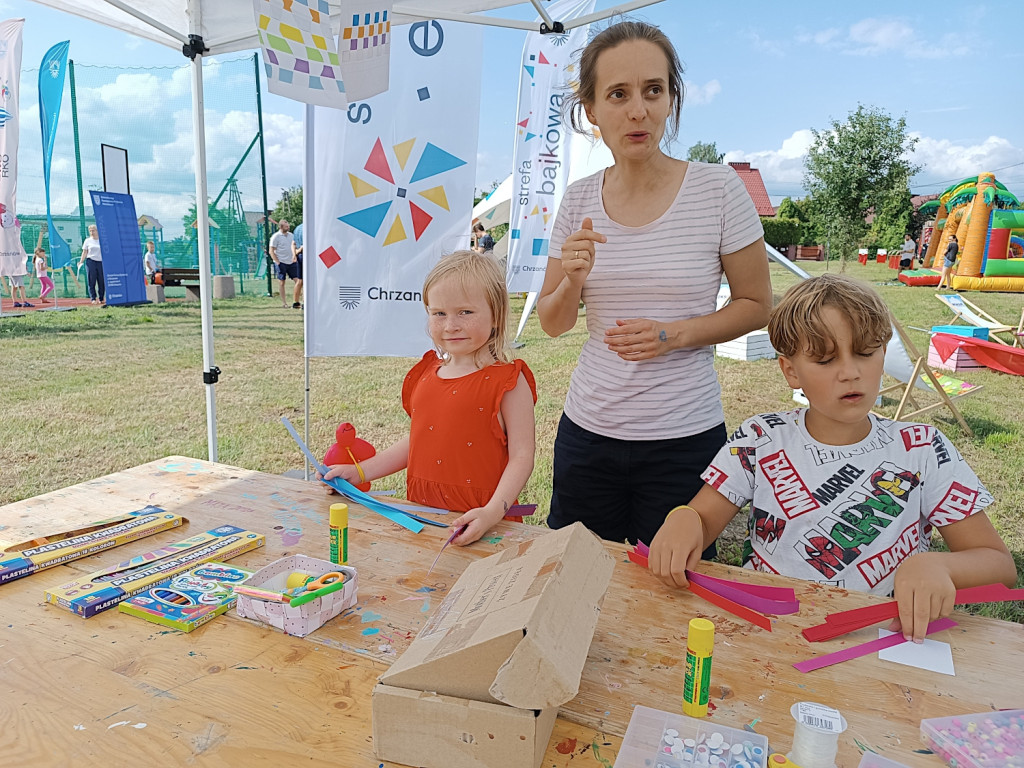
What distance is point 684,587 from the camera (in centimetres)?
128

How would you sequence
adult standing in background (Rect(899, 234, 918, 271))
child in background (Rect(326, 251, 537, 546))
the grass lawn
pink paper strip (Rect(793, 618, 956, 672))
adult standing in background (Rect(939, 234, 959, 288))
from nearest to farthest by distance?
pink paper strip (Rect(793, 618, 956, 672)), child in background (Rect(326, 251, 537, 546)), the grass lawn, adult standing in background (Rect(939, 234, 959, 288)), adult standing in background (Rect(899, 234, 918, 271))

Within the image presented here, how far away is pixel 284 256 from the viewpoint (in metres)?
11.2

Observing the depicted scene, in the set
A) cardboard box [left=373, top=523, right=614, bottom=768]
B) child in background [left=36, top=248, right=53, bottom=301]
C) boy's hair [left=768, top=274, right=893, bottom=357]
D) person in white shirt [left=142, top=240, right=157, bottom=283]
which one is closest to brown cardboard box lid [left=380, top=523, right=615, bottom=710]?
cardboard box [left=373, top=523, right=614, bottom=768]

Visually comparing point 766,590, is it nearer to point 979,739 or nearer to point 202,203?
point 979,739

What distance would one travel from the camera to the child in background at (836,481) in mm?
1327

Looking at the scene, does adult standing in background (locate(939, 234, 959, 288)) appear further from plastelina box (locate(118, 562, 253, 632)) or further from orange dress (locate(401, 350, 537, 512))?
plastelina box (locate(118, 562, 253, 632))

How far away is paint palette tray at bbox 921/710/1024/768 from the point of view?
815 millimetres

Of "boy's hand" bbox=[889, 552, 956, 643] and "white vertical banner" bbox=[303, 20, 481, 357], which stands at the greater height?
"white vertical banner" bbox=[303, 20, 481, 357]

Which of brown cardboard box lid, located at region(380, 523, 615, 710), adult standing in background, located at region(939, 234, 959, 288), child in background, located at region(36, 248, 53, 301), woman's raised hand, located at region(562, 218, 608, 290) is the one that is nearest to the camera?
brown cardboard box lid, located at region(380, 523, 615, 710)

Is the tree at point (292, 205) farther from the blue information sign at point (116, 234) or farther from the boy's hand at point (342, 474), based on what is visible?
the boy's hand at point (342, 474)

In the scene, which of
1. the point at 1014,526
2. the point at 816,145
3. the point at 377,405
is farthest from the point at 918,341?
the point at 816,145

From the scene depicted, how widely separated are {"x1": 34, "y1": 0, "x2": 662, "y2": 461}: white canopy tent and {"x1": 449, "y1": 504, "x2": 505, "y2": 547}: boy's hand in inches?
75.5

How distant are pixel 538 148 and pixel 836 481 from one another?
4742mm

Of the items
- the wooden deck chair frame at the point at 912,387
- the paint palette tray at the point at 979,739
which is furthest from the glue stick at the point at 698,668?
the wooden deck chair frame at the point at 912,387
